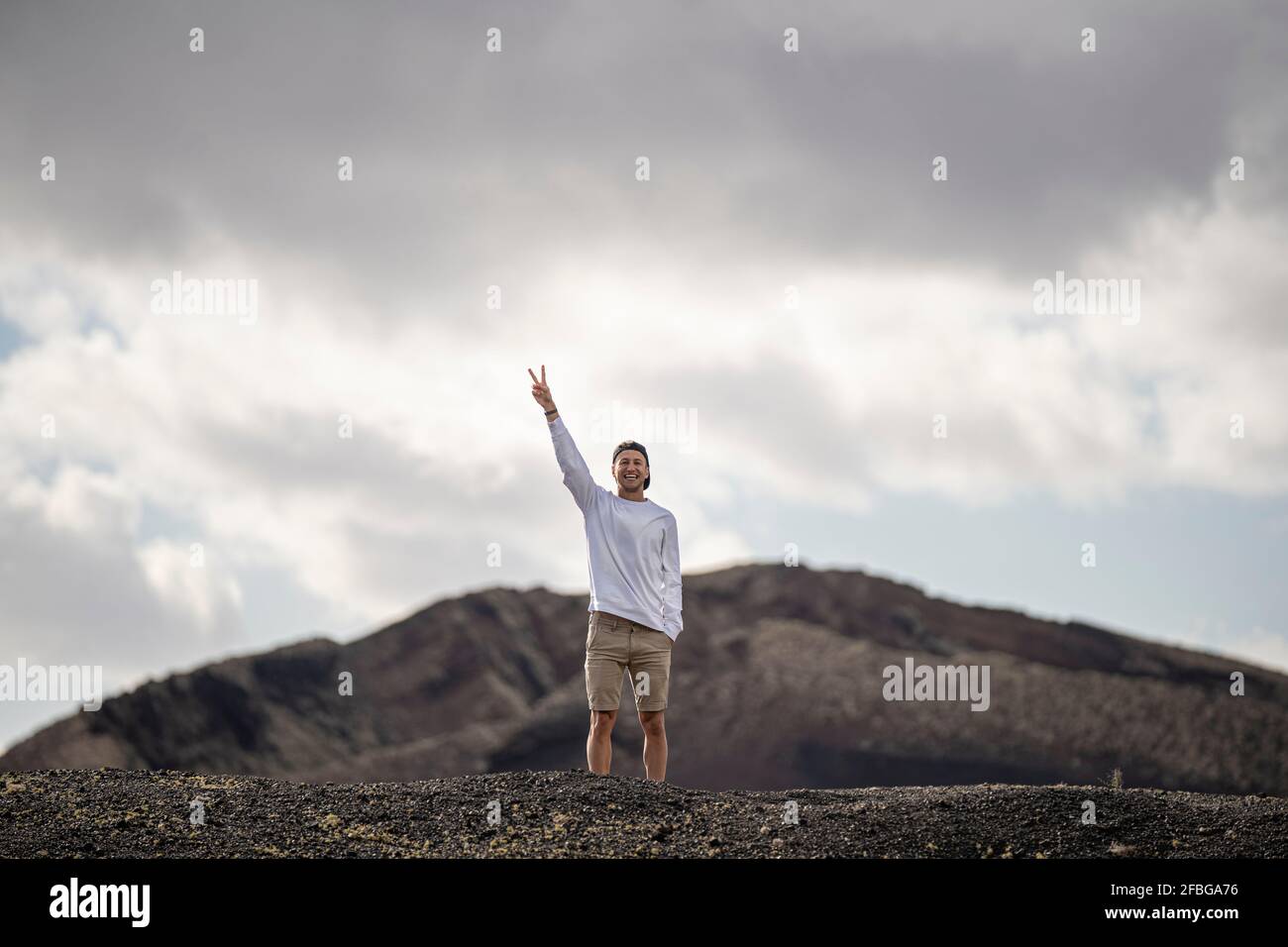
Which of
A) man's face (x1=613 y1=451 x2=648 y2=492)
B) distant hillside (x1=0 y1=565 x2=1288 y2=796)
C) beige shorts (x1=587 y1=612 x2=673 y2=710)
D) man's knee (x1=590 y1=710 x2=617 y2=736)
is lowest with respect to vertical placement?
distant hillside (x1=0 y1=565 x2=1288 y2=796)

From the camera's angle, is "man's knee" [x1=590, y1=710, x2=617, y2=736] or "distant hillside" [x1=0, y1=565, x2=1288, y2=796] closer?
"man's knee" [x1=590, y1=710, x2=617, y2=736]

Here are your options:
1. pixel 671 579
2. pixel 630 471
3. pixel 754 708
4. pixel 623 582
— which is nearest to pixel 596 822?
pixel 623 582

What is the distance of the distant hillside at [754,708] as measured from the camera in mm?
35969

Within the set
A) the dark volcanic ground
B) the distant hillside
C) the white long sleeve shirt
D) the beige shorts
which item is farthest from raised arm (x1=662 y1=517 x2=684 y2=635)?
the distant hillside

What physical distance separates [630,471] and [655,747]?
188 centimetres

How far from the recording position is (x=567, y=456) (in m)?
8.38

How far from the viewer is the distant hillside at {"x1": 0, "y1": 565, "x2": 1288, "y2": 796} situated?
35969mm

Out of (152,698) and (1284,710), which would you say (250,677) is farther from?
(1284,710)

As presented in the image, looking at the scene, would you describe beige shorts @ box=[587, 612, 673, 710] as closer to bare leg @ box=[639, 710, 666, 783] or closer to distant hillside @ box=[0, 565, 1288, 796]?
bare leg @ box=[639, 710, 666, 783]

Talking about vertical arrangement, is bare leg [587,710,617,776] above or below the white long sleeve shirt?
below

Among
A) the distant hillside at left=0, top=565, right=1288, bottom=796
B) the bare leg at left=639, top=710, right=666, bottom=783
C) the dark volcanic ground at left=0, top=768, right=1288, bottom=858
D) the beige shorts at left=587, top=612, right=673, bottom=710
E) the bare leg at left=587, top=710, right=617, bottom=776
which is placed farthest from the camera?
the distant hillside at left=0, top=565, right=1288, bottom=796

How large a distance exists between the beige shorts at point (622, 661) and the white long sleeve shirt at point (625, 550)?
0.11 meters
